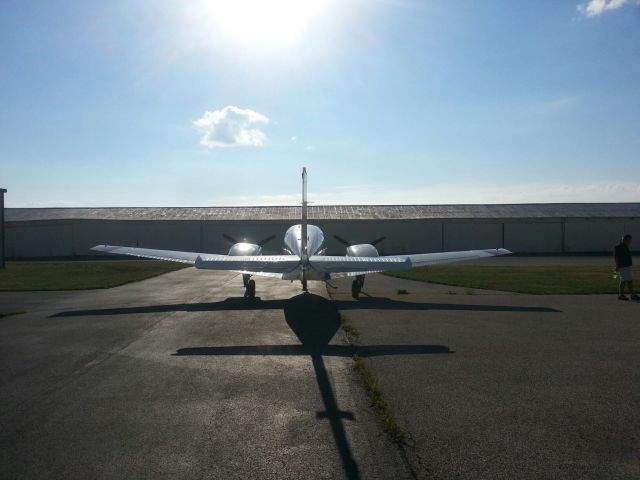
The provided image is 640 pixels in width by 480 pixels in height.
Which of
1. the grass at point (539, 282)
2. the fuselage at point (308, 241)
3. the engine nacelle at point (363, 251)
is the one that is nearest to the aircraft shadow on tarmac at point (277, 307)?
the fuselage at point (308, 241)

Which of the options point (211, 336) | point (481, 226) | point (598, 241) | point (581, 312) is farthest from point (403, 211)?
point (211, 336)

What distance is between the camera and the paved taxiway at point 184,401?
477cm

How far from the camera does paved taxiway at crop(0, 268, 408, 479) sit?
4.77 meters

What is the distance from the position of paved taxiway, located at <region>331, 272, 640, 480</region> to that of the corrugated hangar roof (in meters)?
41.2

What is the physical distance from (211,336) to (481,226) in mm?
46789

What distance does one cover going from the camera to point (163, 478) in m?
4.47

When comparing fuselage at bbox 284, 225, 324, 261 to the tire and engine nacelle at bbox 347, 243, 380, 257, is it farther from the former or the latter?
the tire

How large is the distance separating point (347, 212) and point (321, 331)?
1854 inches

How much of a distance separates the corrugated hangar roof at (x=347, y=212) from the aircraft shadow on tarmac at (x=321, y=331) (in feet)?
120

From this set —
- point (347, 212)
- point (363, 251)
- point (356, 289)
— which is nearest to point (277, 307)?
point (356, 289)

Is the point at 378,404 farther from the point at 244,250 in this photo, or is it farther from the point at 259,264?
the point at 244,250

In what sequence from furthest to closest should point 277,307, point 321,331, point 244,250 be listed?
1. point 244,250
2. point 277,307
3. point 321,331

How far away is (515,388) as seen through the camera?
6.99m

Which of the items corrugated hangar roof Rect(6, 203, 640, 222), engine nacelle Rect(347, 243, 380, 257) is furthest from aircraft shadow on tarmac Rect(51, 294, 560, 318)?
corrugated hangar roof Rect(6, 203, 640, 222)
